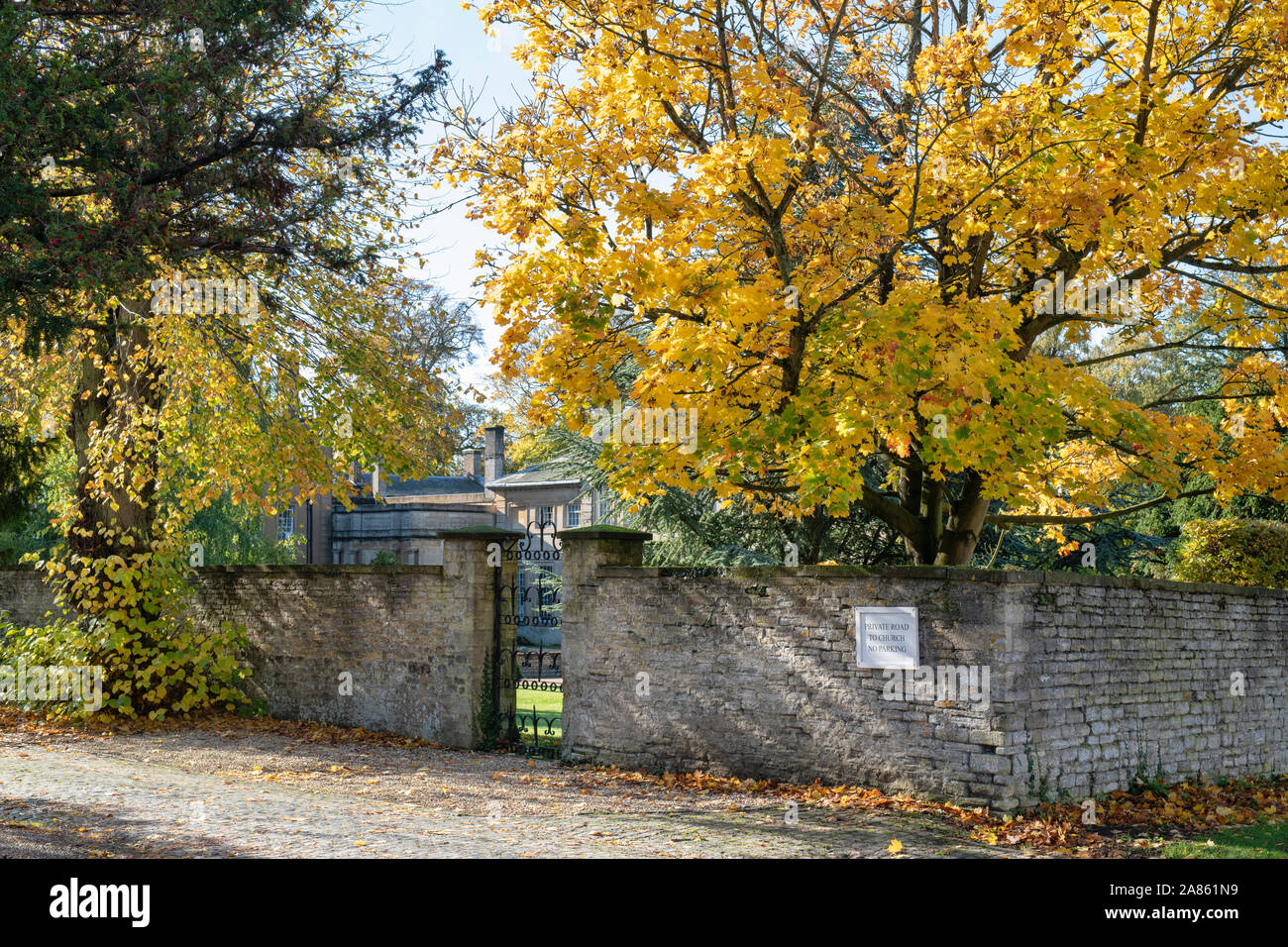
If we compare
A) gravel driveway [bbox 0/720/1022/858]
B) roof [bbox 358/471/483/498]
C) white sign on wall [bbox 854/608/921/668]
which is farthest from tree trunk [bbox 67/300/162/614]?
roof [bbox 358/471/483/498]

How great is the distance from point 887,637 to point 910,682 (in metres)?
0.40

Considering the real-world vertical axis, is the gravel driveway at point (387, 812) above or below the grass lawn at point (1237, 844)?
above

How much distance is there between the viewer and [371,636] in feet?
42.9

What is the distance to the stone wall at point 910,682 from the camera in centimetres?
880

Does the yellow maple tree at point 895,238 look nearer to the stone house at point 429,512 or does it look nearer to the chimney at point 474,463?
the stone house at point 429,512

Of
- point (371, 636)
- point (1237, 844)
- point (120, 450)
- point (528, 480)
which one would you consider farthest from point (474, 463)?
point (1237, 844)

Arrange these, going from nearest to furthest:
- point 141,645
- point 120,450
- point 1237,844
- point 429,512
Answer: point 1237,844 < point 120,450 < point 141,645 < point 429,512

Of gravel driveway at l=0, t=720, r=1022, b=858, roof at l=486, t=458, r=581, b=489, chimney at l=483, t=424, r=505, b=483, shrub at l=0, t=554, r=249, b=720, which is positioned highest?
chimney at l=483, t=424, r=505, b=483

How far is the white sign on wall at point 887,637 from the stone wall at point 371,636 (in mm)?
4442

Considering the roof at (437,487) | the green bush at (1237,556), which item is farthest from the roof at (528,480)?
the green bush at (1237,556)

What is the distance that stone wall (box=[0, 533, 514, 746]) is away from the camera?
1210 centimetres

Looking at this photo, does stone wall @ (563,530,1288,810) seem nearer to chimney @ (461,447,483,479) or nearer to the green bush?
the green bush

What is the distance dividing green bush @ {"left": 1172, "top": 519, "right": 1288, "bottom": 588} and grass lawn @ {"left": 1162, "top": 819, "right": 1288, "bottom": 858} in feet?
18.2

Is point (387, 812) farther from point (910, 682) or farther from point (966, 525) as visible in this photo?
point (966, 525)
